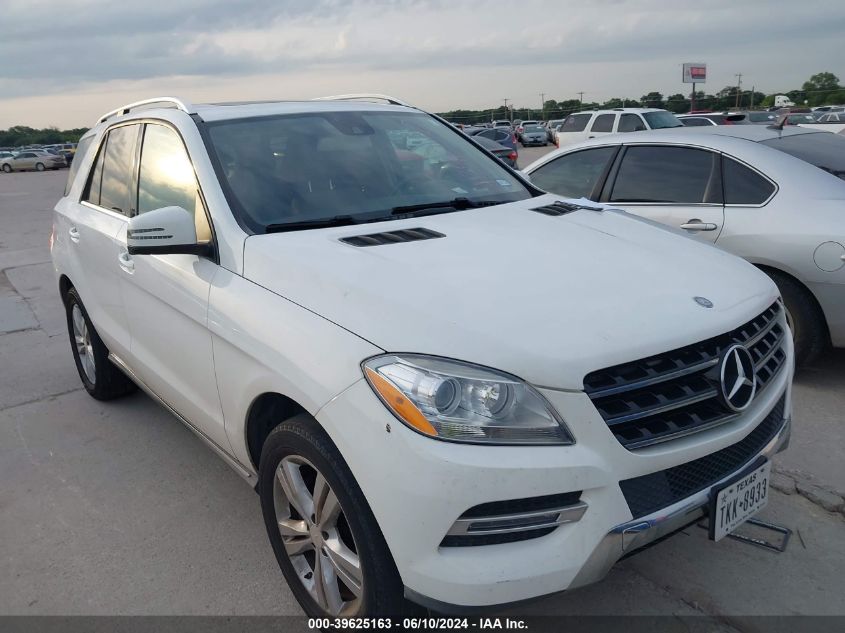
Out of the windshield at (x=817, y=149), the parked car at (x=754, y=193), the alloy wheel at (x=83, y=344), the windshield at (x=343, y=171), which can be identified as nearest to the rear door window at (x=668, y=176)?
the parked car at (x=754, y=193)

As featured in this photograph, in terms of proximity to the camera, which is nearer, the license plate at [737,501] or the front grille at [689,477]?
the front grille at [689,477]

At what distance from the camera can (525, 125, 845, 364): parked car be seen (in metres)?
4.21

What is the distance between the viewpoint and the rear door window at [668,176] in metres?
4.86

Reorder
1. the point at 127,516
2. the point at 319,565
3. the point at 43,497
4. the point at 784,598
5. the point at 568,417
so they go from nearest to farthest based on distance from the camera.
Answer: the point at 568,417 < the point at 319,565 < the point at 784,598 < the point at 127,516 < the point at 43,497

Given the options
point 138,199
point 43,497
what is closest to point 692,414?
point 138,199

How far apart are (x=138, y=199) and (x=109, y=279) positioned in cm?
48

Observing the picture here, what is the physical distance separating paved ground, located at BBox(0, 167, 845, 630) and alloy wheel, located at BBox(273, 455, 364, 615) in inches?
14.2

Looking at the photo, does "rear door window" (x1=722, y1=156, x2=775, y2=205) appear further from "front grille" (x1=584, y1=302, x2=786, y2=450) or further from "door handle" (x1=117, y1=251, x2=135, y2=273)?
"door handle" (x1=117, y1=251, x2=135, y2=273)

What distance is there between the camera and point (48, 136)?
3307 inches

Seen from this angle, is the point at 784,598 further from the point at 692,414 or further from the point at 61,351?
the point at 61,351

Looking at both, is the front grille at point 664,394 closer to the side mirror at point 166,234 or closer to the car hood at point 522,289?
the car hood at point 522,289

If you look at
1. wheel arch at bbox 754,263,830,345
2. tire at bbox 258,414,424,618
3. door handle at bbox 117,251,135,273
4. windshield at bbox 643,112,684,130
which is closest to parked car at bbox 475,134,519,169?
wheel arch at bbox 754,263,830,345

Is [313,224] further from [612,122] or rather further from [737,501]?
[612,122]

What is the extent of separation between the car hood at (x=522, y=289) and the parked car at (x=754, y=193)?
160cm
